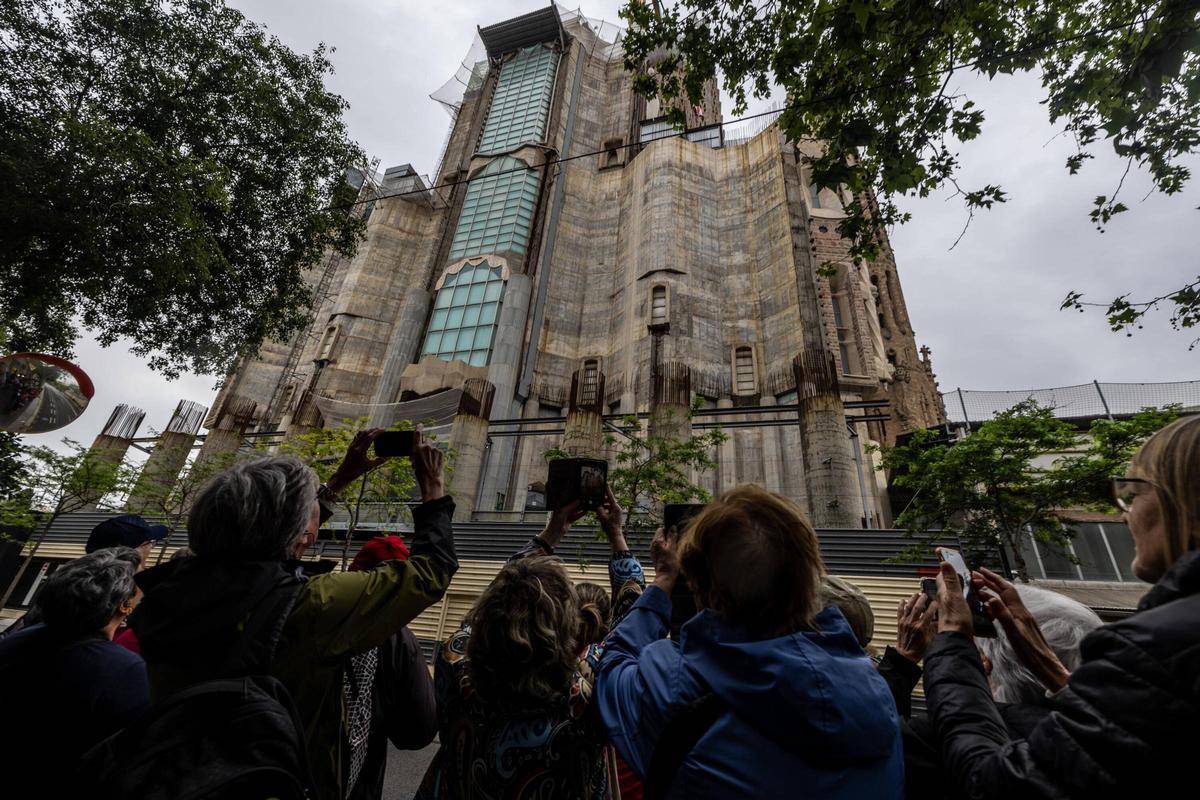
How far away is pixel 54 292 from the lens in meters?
7.62

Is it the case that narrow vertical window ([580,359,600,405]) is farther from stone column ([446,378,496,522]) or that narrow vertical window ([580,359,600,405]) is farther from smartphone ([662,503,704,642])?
smartphone ([662,503,704,642])

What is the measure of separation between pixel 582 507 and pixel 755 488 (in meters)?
1.17

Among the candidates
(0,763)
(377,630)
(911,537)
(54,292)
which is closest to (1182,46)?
(377,630)

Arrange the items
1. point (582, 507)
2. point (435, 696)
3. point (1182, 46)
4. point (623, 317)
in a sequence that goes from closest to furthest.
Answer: point (435, 696), point (582, 507), point (1182, 46), point (623, 317)

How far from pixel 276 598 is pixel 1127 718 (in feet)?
6.31

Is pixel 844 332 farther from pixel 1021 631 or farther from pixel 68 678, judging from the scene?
pixel 68 678

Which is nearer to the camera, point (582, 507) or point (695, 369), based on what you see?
point (582, 507)

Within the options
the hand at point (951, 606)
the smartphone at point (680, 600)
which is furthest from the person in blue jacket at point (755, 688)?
the hand at point (951, 606)

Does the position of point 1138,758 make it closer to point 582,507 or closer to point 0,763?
point 582,507

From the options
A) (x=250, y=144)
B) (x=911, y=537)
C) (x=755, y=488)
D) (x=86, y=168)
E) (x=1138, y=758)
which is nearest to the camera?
(x=1138, y=758)

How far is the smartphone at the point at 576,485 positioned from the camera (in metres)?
2.45

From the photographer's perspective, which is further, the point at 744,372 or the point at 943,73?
the point at 744,372

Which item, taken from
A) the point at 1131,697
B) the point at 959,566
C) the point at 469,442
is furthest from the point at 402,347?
the point at 1131,697

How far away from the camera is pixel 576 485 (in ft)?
8.02
